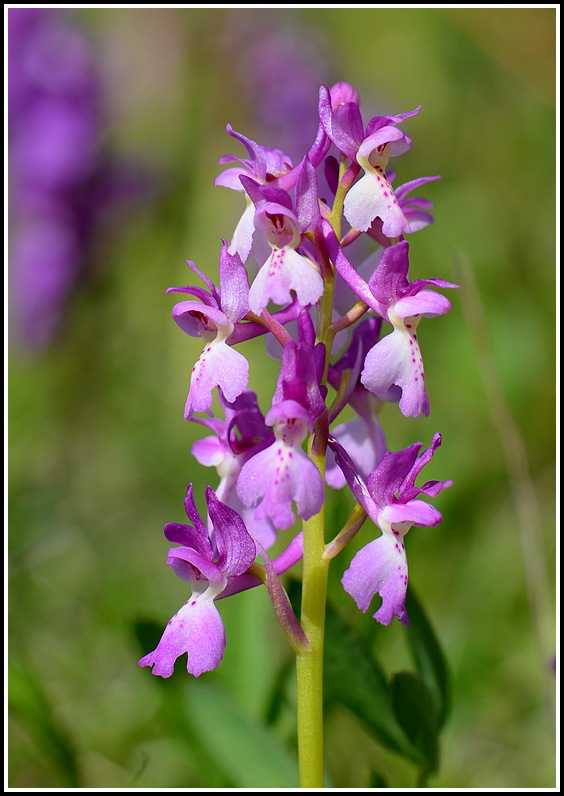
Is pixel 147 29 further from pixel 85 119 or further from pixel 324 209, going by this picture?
pixel 324 209

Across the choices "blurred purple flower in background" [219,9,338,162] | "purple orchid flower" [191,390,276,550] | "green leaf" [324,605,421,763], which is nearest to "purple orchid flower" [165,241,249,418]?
"purple orchid flower" [191,390,276,550]

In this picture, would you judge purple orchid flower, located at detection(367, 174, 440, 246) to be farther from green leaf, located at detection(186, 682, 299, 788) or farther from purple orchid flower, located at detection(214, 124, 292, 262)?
green leaf, located at detection(186, 682, 299, 788)

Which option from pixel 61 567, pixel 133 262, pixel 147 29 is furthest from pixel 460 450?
pixel 147 29

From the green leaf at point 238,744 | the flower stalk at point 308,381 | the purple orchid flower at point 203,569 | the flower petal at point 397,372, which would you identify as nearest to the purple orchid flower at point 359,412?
the flower stalk at point 308,381

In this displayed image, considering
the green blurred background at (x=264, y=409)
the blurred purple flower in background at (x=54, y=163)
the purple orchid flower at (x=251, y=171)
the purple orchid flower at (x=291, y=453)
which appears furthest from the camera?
the blurred purple flower in background at (x=54, y=163)

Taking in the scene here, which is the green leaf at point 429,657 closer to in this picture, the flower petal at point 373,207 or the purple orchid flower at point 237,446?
the purple orchid flower at point 237,446
